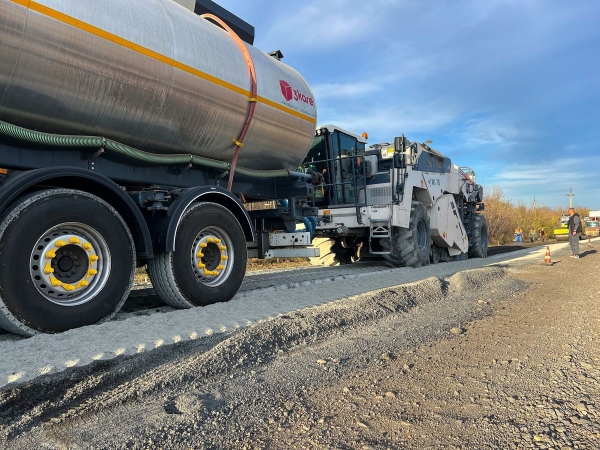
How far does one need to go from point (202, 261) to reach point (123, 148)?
1456mm

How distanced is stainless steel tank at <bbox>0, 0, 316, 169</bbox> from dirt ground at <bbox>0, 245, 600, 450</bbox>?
224 centimetres

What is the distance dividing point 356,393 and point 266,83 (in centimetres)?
397

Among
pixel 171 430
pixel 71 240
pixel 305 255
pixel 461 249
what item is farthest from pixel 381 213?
pixel 171 430

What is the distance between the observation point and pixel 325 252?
11234mm

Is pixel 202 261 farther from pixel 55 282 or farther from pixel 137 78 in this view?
pixel 137 78

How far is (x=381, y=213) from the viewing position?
9344 millimetres

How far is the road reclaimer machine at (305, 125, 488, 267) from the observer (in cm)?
942

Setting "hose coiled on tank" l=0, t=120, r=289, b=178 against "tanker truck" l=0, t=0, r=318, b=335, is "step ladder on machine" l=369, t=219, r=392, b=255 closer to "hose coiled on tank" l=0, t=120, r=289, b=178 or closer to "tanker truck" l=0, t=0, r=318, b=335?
"tanker truck" l=0, t=0, r=318, b=335

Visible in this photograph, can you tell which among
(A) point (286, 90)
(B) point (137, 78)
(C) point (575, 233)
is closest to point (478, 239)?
(C) point (575, 233)

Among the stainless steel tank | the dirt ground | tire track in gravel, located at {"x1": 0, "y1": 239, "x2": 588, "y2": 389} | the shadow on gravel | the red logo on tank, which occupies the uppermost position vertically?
the red logo on tank

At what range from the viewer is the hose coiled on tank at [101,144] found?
11.8 ft

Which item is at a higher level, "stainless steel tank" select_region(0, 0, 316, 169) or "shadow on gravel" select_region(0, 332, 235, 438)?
"stainless steel tank" select_region(0, 0, 316, 169)

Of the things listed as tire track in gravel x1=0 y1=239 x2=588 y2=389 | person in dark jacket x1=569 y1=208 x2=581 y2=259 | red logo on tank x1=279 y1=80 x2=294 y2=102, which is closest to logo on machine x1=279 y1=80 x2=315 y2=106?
red logo on tank x1=279 y1=80 x2=294 y2=102

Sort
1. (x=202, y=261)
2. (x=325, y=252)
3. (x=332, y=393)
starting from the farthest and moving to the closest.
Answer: (x=325, y=252), (x=202, y=261), (x=332, y=393)
